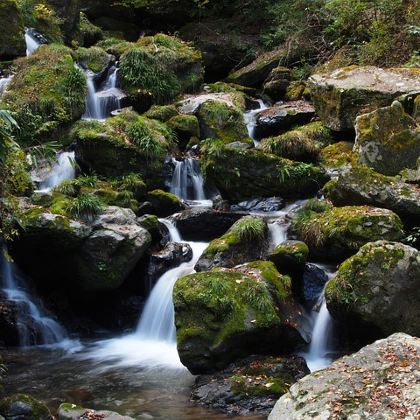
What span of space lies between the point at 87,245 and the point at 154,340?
184cm

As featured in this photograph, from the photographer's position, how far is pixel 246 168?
1113 centimetres

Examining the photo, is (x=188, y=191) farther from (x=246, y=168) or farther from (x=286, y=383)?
(x=286, y=383)

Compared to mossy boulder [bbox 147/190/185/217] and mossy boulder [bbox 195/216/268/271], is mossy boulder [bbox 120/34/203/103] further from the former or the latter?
mossy boulder [bbox 195/216/268/271]

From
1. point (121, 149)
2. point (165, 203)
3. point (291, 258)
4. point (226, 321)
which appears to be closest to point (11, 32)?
point (121, 149)

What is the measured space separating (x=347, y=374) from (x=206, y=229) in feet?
17.5

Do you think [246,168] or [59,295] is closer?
[59,295]

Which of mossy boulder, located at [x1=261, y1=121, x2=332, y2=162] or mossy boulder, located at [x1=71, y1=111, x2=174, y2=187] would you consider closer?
mossy boulder, located at [x1=71, y1=111, x2=174, y2=187]

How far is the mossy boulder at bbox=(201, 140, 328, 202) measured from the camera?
11125 millimetres

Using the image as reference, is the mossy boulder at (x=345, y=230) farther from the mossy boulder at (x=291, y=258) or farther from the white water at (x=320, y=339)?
the white water at (x=320, y=339)

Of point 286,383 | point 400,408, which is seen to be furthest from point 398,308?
point 400,408

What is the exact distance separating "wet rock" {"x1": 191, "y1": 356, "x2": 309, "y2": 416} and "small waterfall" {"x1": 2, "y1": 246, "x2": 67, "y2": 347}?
3.43 m

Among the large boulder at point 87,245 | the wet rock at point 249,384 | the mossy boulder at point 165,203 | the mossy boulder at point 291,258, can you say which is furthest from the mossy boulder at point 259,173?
the wet rock at point 249,384

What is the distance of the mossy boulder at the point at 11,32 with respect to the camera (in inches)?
581

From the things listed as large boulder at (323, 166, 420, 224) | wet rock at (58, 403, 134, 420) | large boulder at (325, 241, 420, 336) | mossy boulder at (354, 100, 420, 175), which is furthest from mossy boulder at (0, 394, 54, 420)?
mossy boulder at (354, 100, 420, 175)
